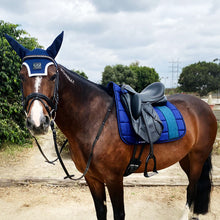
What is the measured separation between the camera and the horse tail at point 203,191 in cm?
292

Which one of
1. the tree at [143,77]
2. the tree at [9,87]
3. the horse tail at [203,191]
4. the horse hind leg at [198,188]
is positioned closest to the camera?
the horse hind leg at [198,188]

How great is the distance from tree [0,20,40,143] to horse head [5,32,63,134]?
165 inches

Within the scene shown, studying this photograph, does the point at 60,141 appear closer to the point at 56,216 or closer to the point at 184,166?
the point at 56,216

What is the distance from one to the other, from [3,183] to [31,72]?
3.30 meters

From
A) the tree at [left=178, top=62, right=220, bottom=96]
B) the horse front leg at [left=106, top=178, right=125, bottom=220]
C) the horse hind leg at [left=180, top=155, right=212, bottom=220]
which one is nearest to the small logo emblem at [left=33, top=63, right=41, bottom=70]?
the horse front leg at [left=106, top=178, right=125, bottom=220]

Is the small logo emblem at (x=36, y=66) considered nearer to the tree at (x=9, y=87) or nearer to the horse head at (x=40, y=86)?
the horse head at (x=40, y=86)

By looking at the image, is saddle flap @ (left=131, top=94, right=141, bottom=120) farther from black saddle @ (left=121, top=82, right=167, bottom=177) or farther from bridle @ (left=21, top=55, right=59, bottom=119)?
bridle @ (left=21, top=55, right=59, bottom=119)

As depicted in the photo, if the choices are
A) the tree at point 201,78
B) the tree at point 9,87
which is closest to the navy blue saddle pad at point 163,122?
the tree at point 9,87

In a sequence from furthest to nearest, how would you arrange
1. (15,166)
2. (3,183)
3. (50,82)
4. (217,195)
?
1. (15,166)
2. (3,183)
3. (217,195)
4. (50,82)

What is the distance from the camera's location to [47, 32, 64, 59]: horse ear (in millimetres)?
1718

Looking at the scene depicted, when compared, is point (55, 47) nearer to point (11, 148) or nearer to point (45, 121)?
point (45, 121)

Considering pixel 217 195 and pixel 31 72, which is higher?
pixel 31 72

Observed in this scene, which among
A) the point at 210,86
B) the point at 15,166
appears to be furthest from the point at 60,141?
the point at 210,86

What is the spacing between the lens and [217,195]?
11.9ft
